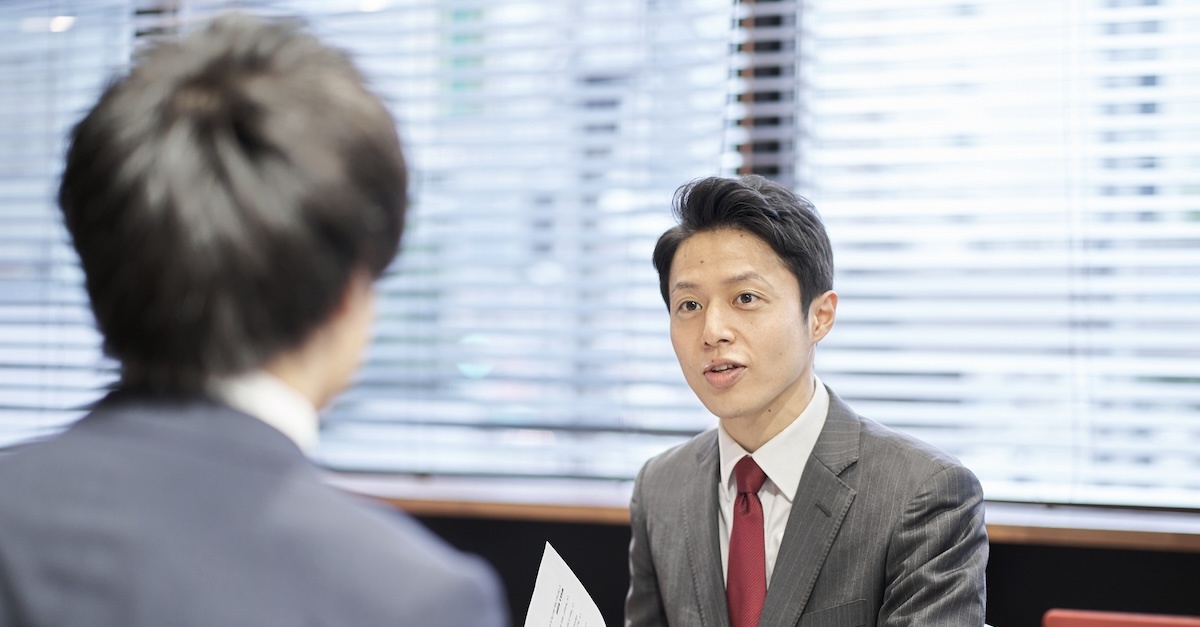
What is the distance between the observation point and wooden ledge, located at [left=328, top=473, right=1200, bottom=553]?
220 centimetres

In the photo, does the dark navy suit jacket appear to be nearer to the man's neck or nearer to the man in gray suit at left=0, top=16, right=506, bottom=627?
the man in gray suit at left=0, top=16, right=506, bottom=627

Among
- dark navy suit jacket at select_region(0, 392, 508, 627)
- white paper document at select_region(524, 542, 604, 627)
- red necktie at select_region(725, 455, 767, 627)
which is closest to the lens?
dark navy suit jacket at select_region(0, 392, 508, 627)

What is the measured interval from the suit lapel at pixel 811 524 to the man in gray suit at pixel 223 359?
1.15 metres

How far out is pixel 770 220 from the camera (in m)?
1.77

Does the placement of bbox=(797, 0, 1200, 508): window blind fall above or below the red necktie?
above

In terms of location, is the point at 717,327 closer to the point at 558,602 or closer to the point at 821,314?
the point at 821,314

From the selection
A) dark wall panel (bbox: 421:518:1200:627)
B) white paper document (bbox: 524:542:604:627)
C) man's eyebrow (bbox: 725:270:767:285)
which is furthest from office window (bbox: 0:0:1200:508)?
white paper document (bbox: 524:542:604:627)

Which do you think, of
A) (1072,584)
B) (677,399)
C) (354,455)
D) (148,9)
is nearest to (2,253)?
(148,9)

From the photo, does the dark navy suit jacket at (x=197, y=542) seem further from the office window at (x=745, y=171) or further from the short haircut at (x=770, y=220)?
the office window at (x=745, y=171)

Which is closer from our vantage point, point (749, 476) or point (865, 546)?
point (865, 546)

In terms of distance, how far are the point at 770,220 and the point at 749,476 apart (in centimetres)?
48

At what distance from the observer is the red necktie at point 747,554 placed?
1707 mm

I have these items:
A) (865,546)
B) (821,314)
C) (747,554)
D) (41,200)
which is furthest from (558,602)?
(41,200)

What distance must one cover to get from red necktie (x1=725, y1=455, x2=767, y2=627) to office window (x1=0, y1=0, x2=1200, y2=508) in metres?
0.86
